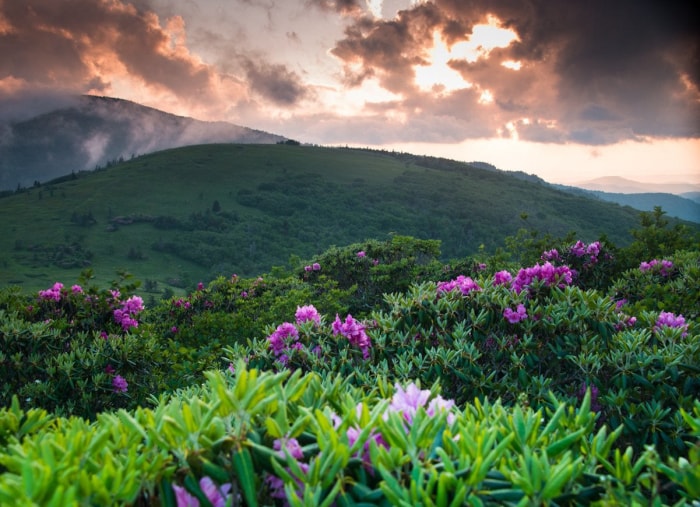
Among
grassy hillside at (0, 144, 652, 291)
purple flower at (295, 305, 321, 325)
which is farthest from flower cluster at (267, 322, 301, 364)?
grassy hillside at (0, 144, 652, 291)

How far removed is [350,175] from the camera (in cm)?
13550

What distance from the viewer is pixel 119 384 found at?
491cm

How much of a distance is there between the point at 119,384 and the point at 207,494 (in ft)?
14.2

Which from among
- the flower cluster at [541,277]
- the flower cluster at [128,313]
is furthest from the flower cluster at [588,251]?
the flower cluster at [128,313]

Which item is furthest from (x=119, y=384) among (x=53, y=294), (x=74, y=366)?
(x=53, y=294)

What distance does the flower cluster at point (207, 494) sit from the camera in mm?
1208

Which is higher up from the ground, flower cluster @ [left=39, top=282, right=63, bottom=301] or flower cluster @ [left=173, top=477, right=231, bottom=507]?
flower cluster @ [left=173, top=477, right=231, bottom=507]

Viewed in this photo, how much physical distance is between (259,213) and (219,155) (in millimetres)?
43326

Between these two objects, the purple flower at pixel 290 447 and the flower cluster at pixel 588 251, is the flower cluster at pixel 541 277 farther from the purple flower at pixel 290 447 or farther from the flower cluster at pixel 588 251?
the flower cluster at pixel 588 251

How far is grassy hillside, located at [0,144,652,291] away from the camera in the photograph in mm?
83625

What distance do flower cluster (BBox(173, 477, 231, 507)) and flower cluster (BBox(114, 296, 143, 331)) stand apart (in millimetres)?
5659

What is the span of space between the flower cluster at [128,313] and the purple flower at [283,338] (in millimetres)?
3434

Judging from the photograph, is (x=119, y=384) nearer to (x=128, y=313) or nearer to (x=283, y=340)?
(x=128, y=313)

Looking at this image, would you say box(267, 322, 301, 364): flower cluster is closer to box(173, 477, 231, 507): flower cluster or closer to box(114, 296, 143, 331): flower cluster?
box(173, 477, 231, 507): flower cluster
